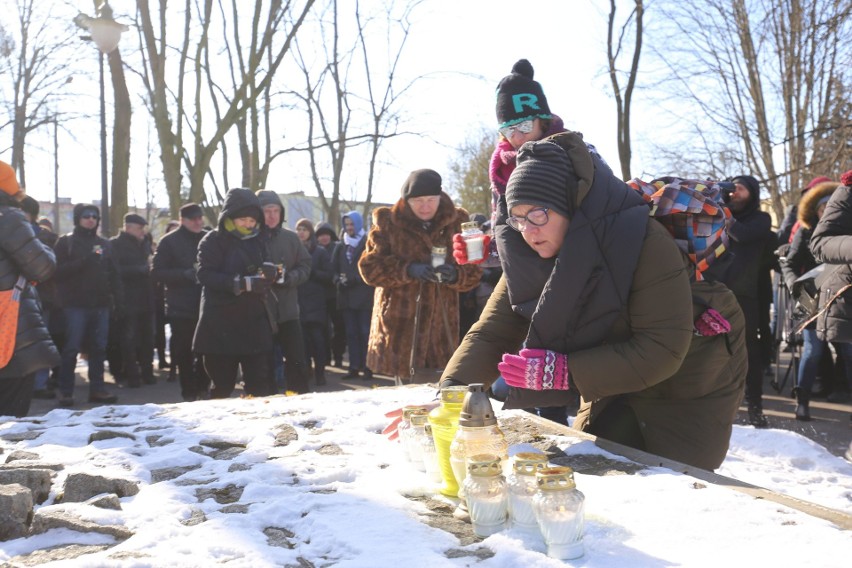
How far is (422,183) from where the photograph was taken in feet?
17.0

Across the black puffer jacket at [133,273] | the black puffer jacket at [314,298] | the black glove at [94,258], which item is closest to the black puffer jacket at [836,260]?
the black puffer jacket at [314,298]

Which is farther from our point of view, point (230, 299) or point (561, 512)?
point (230, 299)

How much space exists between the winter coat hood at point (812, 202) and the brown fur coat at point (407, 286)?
289cm

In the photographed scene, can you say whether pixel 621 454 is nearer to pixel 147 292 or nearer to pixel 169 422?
pixel 169 422

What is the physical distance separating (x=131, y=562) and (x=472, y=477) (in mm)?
885

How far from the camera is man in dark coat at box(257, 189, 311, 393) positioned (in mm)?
6535

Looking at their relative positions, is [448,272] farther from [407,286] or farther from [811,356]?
[811,356]

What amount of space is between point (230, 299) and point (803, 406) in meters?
4.72

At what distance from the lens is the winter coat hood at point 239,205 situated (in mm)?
5859

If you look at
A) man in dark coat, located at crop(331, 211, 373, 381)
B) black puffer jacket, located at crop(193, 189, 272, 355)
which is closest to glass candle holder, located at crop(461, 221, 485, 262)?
black puffer jacket, located at crop(193, 189, 272, 355)

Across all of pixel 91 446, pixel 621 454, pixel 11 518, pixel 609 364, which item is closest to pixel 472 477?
pixel 609 364

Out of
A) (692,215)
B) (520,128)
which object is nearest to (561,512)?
(692,215)

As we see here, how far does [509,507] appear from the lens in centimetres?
200

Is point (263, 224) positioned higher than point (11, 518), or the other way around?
point (263, 224)
